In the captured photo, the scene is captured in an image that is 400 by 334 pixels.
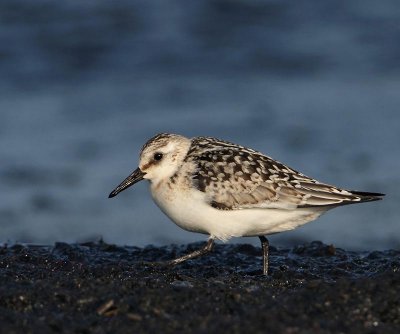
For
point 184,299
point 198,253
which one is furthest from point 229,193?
point 184,299

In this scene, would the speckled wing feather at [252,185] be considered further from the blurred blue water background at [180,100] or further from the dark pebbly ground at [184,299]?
the blurred blue water background at [180,100]

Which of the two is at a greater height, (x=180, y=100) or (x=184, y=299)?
(x=180, y=100)

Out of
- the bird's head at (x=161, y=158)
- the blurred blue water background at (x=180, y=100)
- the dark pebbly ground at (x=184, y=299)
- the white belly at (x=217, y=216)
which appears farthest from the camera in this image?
the blurred blue water background at (x=180, y=100)

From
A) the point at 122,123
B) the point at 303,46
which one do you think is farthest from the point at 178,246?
the point at 303,46

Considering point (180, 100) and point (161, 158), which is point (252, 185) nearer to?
point (161, 158)

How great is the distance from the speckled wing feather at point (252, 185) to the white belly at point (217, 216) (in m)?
0.06

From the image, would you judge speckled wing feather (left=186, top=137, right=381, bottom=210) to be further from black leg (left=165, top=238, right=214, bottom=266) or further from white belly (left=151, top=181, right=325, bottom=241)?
black leg (left=165, top=238, right=214, bottom=266)

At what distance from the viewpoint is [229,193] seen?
6824 millimetres

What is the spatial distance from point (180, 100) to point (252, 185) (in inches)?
252

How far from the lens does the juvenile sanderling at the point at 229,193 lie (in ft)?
22.3

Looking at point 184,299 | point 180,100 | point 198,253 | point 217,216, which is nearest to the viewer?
point 184,299

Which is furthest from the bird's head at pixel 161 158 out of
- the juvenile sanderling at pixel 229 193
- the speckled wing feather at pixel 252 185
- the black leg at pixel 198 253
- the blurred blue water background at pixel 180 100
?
the blurred blue water background at pixel 180 100

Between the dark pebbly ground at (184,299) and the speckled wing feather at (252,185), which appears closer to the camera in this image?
the dark pebbly ground at (184,299)

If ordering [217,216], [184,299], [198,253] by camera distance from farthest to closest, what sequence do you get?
[198,253], [217,216], [184,299]
